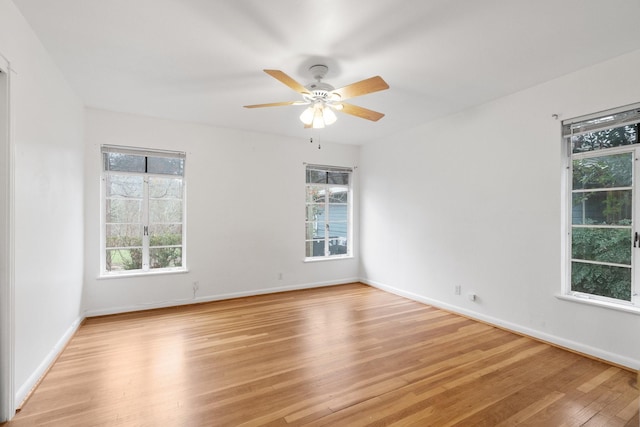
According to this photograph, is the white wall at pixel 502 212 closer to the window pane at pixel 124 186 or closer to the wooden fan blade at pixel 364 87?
the wooden fan blade at pixel 364 87

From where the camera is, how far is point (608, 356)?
9.05 feet

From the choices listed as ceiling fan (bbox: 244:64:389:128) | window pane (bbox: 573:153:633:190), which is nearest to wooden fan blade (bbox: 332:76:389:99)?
ceiling fan (bbox: 244:64:389:128)

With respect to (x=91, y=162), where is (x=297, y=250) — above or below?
below

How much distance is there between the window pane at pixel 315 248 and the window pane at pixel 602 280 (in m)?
3.66

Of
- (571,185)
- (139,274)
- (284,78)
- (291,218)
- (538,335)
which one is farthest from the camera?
(291,218)

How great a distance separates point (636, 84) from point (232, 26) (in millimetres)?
3321

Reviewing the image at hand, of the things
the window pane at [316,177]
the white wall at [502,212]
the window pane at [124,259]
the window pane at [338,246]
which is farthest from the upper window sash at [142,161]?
Result: the white wall at [502,212]

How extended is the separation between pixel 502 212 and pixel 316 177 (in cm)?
311

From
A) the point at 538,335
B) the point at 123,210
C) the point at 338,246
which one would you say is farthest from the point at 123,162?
the point at 538,335

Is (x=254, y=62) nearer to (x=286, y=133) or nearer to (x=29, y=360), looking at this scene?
(x=286, y=133)

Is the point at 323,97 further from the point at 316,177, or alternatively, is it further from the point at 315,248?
the point at 315,248

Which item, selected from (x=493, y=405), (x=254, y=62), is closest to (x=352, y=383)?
(x=493, y=405)

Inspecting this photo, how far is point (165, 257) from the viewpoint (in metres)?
4.52

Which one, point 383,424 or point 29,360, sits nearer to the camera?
point 383,424
